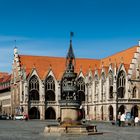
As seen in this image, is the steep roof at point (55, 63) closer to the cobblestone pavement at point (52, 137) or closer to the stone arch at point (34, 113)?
the stone arch at point (34, 113)

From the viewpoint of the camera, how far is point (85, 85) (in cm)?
10819

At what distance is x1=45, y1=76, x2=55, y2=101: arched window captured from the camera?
107 meters

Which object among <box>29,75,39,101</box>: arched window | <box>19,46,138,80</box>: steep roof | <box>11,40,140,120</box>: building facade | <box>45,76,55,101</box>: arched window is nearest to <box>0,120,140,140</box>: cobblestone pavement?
<box>11,40,140,120</box>: building facade

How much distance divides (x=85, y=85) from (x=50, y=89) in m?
8.85

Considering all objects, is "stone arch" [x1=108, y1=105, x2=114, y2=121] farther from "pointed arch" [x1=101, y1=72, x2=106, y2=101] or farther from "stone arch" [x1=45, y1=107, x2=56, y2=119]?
"stone arch" [x1=45, y1=107, x2=56, y2=119]

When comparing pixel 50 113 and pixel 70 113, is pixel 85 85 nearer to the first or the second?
pixel 50 113

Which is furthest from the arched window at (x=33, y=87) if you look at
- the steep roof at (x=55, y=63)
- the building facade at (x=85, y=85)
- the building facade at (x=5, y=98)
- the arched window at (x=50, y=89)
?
the building facade at (x=5, y=98)

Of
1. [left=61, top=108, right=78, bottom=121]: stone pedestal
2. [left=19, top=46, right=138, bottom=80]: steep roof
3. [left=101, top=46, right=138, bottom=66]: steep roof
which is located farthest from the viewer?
[left=19, top=46, right=138, bottom=80]: steep roof

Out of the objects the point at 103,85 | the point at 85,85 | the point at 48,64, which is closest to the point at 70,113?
the point at 103,85

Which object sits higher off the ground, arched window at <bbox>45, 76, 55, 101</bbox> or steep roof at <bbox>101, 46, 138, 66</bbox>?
steep roof at <bbox>101, 46, 138, 66</bbox>

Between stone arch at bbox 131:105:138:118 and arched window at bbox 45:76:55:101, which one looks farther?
arched window at bbox 45:76:55:101

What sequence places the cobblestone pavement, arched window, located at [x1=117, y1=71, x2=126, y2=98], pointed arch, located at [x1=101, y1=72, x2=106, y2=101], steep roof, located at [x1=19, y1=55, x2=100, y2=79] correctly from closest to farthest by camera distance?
1. the cobblestone pavement
2. arched window, located at [x1=117, y1=71, x2=126, y2=98]
3. pointed arch, located at [x1=101, y1=72, x2=106, y2=101]
4. steep roof, located at [x1=19, y1=55, x2=100, y2=79]

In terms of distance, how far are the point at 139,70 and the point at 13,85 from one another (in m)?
40.4

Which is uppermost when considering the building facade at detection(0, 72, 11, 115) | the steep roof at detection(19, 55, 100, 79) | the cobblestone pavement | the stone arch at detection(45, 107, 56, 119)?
the steep roof at detection(19, 55, 100, 79)
